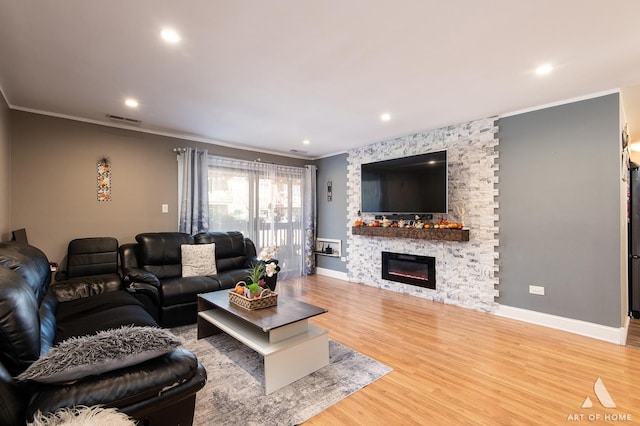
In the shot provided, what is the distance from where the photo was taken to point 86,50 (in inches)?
87.9

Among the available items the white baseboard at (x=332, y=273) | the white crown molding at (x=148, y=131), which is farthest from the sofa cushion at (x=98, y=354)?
the white baseboard at (x=332, y=273)

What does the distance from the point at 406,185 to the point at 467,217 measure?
99cm

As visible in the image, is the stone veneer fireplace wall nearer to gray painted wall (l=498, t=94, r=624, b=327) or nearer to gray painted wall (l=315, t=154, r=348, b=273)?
gray painted wall (l=498, t=94, r=624, b=327)

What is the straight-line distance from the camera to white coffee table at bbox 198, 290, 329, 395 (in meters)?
2.13

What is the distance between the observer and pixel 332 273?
5977 mm

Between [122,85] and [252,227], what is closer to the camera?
[122,85]

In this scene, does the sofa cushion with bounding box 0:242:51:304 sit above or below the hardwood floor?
above

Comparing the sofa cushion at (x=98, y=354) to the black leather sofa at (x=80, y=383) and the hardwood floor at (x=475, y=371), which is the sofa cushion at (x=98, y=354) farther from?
the hardwood floor at (x=475, y=371)

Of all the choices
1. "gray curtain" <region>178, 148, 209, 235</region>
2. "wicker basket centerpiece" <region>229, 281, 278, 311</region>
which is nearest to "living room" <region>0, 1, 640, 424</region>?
A: "gray curtain" <region>178, 148, 209, 235</region>

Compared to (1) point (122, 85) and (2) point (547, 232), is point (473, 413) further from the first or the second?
(1) point (122, 85)

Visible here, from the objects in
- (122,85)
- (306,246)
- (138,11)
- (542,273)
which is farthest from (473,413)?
(306,246)

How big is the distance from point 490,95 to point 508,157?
3.13 ft

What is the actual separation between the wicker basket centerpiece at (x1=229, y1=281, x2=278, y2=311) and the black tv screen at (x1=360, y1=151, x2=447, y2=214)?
106 inches

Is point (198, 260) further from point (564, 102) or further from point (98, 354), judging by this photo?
point (564, 102)
